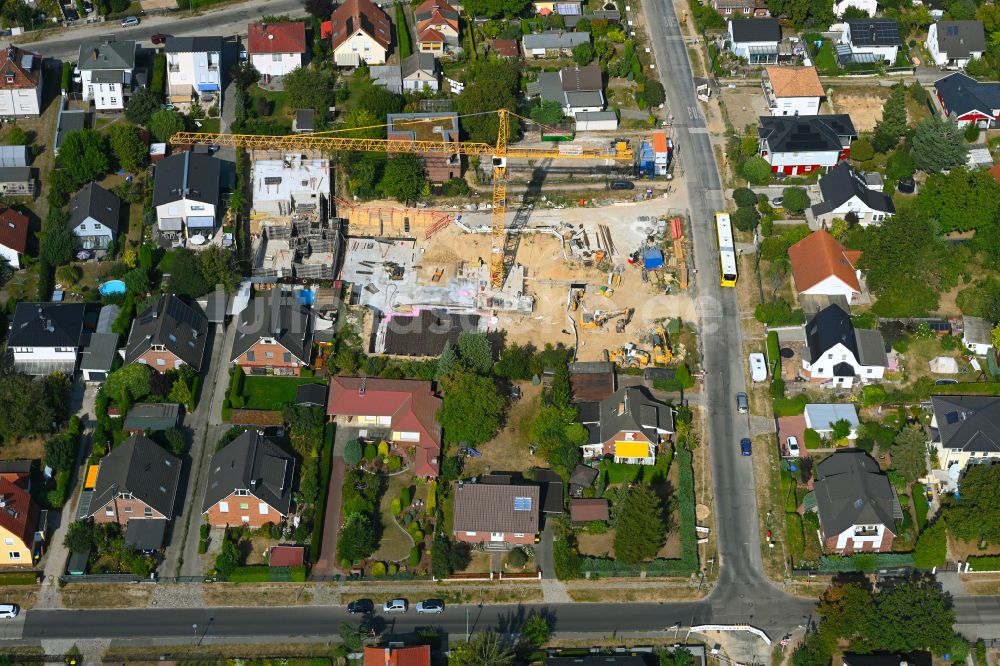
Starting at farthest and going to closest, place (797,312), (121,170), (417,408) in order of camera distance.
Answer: (121,170), (797,312), (417,408)

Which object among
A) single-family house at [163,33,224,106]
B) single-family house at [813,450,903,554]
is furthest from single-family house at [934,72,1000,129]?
single-family house at [163,33,224,106]

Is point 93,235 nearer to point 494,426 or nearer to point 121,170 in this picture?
point 121,170

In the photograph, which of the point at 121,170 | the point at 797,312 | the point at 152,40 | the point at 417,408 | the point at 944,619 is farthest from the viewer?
the point at 152,40

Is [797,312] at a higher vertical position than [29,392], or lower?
higher

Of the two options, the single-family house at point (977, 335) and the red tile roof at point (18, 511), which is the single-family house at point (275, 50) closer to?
the red tile roof at point (18, 511)

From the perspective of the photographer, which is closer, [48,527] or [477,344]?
[48,527]

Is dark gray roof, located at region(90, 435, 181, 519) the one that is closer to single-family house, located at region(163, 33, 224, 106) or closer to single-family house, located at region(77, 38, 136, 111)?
single-family house, located at region(77, 38, 136, 111)

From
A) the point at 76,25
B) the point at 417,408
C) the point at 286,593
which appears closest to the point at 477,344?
the point at 417,408

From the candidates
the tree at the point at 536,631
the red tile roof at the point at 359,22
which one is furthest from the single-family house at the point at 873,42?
the tree at the point at 536,631
